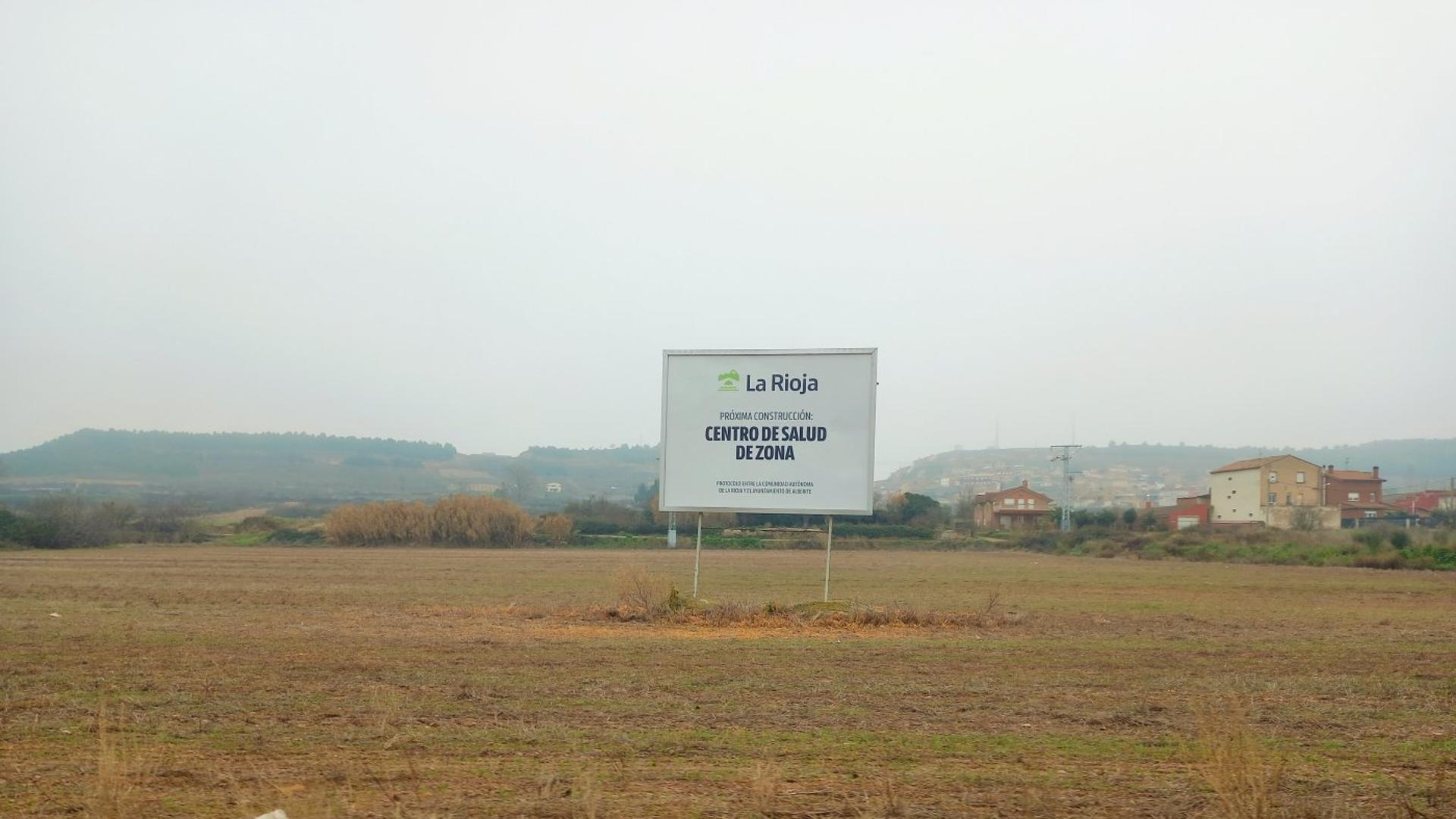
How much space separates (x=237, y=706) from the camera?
9.73 meters

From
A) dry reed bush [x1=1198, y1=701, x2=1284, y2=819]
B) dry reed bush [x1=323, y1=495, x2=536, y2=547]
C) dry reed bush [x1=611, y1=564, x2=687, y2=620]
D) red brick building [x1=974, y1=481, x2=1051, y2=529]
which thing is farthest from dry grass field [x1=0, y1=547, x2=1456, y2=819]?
red brick building [x1=974, y1=481, x2=1051, y2=529]

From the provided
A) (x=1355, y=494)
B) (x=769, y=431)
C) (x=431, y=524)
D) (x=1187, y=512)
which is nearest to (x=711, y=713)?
(x=769, y=431)

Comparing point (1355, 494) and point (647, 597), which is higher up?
point (1355, 494)

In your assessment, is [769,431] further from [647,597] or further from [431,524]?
[431,524]

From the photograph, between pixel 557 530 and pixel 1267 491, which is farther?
pixel 1267 491

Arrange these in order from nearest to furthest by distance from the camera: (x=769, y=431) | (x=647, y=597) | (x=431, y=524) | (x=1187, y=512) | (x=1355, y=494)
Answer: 1. (x=647, y=597)
2. (x=769, y=431)
3. (x=431, y=524)
4. (x=1187, y=512)
5. (x=1355, y=494)

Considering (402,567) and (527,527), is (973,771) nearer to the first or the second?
(402,567)

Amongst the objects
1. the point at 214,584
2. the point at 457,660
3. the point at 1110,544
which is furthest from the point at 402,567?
the point at 1110,544

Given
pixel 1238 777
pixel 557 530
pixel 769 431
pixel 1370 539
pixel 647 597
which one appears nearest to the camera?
pixel 1238 777

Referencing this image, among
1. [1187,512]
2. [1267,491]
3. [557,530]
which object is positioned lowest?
[557,530]

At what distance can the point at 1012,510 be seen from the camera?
11138cm

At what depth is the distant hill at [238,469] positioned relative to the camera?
4916 inches

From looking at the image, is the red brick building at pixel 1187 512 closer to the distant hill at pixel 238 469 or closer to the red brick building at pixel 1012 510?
the red brick building at pixel 1012 510

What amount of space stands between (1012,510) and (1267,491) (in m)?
27.2
